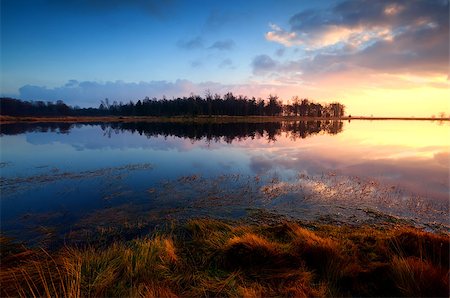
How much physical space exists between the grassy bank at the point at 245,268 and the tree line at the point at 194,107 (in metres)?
124

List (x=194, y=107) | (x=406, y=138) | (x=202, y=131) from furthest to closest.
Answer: (x=194, y=107)
(x=202, y=131)
(x=406, y=138)

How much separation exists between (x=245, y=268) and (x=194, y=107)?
12924 cm

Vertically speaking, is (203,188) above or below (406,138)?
below

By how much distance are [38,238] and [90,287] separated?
512 centimetres

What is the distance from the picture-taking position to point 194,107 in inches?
5221

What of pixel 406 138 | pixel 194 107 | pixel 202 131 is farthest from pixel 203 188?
pixel 194 107

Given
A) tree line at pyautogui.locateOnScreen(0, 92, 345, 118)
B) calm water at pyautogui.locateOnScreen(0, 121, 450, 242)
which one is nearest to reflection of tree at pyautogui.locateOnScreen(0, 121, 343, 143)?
calm water at pyautogui.locateOnScreen(0, 121, 450, 242)

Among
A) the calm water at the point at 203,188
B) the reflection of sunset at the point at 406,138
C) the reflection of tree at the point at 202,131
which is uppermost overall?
the reflection of tree at the point at 202,131

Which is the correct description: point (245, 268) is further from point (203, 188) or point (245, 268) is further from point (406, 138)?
point (406, 138)

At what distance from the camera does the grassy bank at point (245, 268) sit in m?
5.36

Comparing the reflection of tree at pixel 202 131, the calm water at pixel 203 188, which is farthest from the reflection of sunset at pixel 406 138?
the calm water at pixel 203 188

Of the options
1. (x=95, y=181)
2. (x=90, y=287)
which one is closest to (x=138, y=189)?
(x=95, y=181)

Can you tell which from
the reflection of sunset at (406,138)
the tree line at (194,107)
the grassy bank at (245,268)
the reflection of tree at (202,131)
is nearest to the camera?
the grassy bank at (245,268)

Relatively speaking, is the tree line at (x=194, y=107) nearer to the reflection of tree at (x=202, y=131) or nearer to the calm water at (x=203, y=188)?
the reflection of tree at (x=202, y=131)
